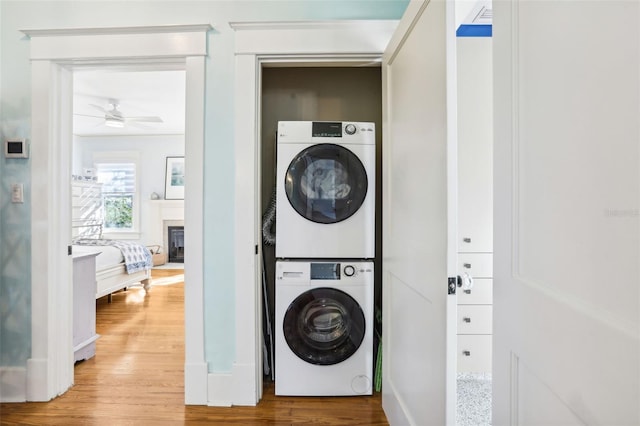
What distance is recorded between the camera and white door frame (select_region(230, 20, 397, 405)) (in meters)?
1.88

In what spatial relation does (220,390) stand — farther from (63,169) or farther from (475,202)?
(475,202)

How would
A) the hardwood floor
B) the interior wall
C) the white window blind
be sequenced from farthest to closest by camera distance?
1. the white window blind
2. the interior wall
3. the hardwood floor

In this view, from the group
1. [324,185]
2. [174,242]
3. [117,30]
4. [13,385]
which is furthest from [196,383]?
[174,242]

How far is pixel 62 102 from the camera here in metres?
2.00

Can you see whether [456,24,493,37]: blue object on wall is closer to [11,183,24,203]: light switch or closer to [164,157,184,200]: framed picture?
[11,183,24,203]: light switch

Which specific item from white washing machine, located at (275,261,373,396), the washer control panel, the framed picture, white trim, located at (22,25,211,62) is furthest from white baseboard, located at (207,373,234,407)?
the framed picture

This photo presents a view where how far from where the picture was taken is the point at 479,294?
207cm

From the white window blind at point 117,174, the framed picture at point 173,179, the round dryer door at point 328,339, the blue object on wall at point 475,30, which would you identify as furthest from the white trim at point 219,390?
the white window blind at point 117,174

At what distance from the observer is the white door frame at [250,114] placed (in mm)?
1876
